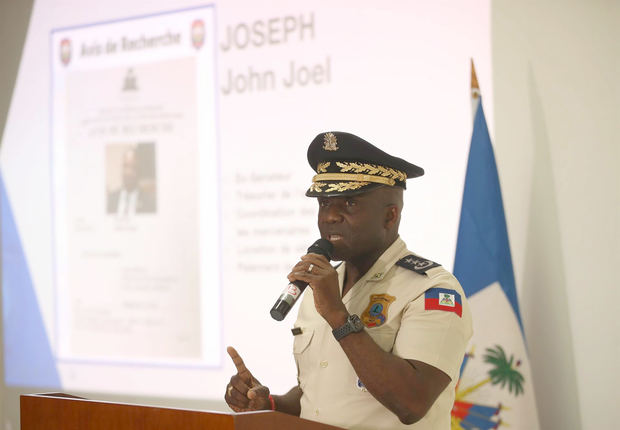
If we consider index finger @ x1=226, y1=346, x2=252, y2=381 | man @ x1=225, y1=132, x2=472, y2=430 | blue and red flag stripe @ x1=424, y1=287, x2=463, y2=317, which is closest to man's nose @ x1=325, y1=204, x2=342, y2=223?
man @ x1=225, y1=132, x2=472, y2=430

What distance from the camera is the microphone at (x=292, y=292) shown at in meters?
1.62

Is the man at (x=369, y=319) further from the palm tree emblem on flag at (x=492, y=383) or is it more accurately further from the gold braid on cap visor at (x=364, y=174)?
the palm tree emblem on flag at (x=492, y=383)

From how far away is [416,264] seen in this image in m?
1.83

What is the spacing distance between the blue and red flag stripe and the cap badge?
1.45 feet

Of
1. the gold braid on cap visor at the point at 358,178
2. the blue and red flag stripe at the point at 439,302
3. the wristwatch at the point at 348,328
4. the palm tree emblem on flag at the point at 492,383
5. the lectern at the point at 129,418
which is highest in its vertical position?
the gold braid on cap visor at the point at 358,178

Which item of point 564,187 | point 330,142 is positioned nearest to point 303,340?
point 330,142

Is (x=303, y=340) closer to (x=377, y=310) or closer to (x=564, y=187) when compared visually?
(x=377, y=310)

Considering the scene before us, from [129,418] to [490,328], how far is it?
6.11 feet

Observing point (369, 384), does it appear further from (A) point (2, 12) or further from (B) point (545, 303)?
(A) point (2, 12)

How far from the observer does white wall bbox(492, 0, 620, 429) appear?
3.07 metres

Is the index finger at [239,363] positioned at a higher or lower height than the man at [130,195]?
lower

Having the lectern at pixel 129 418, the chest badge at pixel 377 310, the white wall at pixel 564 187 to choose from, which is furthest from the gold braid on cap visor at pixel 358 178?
the white wall at pixel 564 187

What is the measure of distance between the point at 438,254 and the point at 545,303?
51 centimetres

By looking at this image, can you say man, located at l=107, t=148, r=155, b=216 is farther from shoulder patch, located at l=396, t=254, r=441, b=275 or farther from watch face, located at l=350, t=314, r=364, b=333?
watch face, located at l=350, t=314, r=364, b=333
